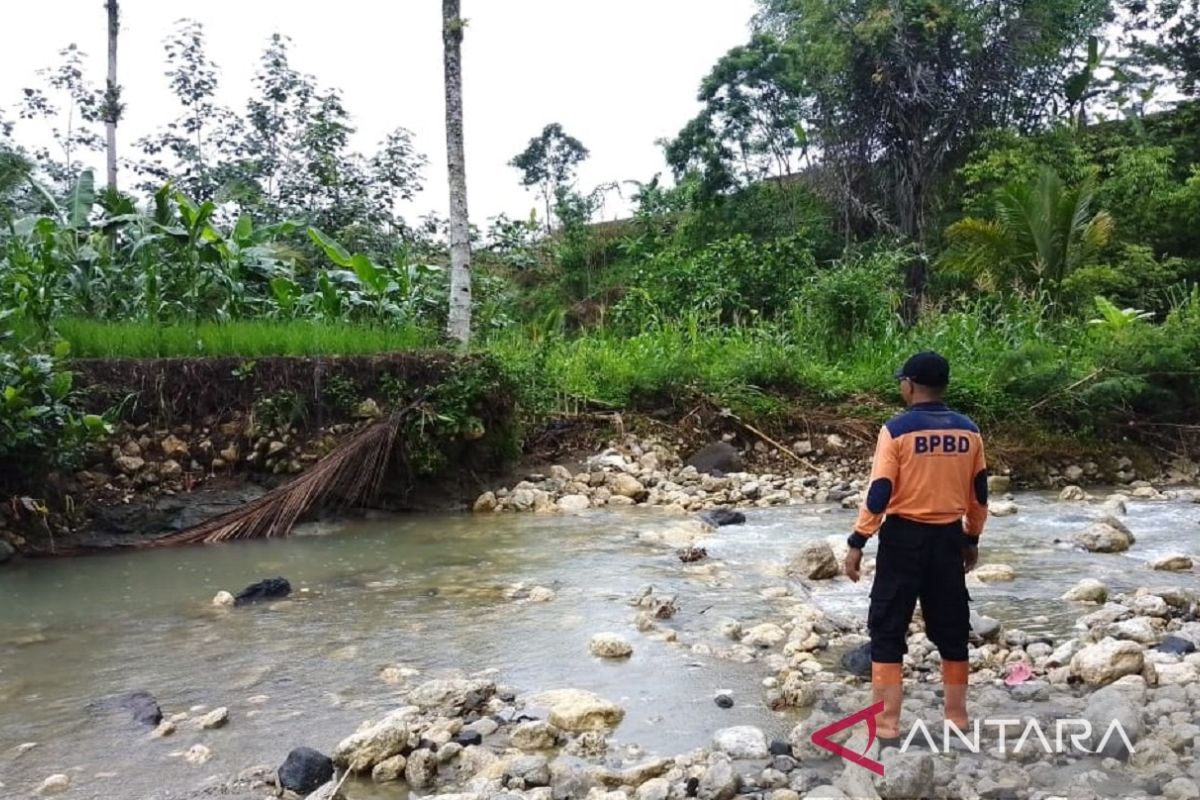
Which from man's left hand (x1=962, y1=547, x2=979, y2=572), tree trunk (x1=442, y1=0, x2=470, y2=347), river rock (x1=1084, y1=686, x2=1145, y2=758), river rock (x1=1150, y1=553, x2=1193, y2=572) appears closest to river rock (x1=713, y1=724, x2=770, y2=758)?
man's left hand (x1=962, y1=547, x2=979, y2=572)

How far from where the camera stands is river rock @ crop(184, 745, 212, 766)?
325cm

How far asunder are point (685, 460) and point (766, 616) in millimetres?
5382

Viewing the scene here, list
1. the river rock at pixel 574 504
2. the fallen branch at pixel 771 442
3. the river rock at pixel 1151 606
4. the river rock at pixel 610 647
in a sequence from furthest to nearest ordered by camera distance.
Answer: the fallen branch at pixel 771 442 < the river rock at pixel 574 504 < the river rock at pixel 1151 606 < the river rock at pixel 610 647

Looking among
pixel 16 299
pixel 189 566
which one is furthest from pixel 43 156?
pixel 189 566

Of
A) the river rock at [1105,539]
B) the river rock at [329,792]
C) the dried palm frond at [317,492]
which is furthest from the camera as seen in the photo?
the dried palm frond at [317,492]

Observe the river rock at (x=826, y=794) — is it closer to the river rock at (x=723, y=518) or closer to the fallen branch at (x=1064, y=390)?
the river rock at (x=723, y=518)

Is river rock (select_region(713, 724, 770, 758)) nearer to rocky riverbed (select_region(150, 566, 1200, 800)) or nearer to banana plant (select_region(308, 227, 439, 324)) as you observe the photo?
rocky riverbed (select_region(150, 566, 1200, 800))

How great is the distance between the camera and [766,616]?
4832mm

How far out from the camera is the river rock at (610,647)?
4.25 meters

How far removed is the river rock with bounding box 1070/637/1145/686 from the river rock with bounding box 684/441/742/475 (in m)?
6.12

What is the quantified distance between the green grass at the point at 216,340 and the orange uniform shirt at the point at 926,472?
21.2ft

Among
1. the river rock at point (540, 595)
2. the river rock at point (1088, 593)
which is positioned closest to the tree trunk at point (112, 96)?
the river rock at point (540, 595)

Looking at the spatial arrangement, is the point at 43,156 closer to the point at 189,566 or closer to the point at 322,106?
the point at 322,106

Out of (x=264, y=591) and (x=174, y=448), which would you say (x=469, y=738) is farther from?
(x=174, y=448)
